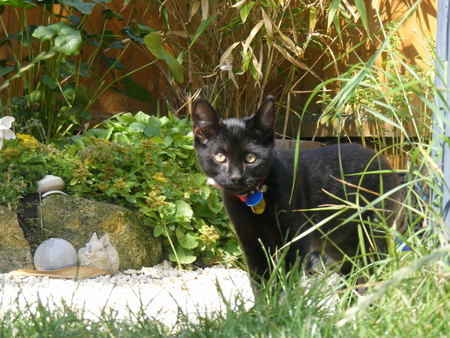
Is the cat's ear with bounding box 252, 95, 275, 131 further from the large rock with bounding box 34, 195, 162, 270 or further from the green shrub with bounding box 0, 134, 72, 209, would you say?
the green shrub with bounding box 0, 134, 72, 209

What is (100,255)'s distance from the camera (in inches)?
130

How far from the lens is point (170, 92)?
5.01 meters

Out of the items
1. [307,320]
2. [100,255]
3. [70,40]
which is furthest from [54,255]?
[307,320]

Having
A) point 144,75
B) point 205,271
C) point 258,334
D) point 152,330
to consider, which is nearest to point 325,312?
point 258,334

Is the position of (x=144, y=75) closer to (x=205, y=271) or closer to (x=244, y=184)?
(x=205, y=271)

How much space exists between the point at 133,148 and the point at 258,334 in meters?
2.34

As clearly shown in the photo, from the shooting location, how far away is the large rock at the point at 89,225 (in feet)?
11.5

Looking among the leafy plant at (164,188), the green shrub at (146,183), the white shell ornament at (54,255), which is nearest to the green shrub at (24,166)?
the green shrub at (146,183)

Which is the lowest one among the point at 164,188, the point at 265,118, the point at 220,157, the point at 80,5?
the point at 164,188

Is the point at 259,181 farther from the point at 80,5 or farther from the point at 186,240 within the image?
the point at 80,5

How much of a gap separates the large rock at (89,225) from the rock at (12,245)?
0.13m

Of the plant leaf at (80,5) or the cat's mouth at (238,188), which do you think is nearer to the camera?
the cat's mouth at (238,188)

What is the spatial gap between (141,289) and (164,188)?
814 millimetres

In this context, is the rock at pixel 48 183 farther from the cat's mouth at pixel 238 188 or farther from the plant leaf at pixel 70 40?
the cat's mouth at pixel 238 188
